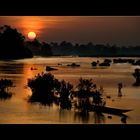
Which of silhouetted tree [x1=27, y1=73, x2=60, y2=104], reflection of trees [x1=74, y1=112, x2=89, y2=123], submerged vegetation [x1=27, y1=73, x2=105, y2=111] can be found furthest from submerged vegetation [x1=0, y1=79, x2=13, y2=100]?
reflection of trees [x1=74, y1=112, x2=89, y2=123]

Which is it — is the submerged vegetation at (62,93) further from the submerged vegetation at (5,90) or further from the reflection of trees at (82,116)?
the submerged vegetation at (5,90)

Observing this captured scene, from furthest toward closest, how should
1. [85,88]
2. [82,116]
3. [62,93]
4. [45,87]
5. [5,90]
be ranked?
[5,90]
[85,88]
[45,87]
[62,93]
[82,116]

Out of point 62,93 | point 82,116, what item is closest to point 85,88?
point 62,93

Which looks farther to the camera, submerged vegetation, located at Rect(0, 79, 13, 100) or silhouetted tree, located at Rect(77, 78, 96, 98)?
submerged vegetation, located at Rect(0, 79, 13, 100)

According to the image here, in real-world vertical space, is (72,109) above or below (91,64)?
below

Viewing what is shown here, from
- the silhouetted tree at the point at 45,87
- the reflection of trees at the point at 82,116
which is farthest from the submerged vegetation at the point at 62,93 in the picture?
the reflection of trees at the point at 82,116

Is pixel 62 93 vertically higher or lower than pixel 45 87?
lower

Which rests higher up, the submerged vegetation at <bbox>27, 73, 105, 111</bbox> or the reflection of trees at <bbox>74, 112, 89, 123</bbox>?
the submerged vegetation at <bbox>27, 73, 105, 111</bbox>

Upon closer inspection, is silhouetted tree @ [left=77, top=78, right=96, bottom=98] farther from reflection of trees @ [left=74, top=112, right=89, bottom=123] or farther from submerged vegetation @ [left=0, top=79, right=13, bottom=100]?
submerged vegetation @ [left=0, top=79, right=13, bottom=100]

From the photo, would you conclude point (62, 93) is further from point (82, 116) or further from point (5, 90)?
point (5, 90)
